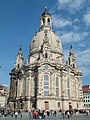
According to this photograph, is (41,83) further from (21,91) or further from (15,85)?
(15,85)

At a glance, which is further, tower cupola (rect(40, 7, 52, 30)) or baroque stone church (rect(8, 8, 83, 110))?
tower cupola (rect(40, 7, 52, 30))

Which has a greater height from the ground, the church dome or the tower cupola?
the tower cupola

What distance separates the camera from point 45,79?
219 feet

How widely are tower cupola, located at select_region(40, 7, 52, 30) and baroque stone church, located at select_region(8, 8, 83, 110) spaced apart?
208cm

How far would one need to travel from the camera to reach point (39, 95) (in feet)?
210

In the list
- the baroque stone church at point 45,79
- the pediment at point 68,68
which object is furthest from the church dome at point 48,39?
the pediment at point 68,68

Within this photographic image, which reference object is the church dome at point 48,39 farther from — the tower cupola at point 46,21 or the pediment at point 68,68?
the pediment at point 68,68

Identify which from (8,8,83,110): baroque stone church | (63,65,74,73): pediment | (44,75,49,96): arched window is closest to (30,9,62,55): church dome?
(8,8,83,110): baroque stone church

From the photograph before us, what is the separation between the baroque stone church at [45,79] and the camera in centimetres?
6569

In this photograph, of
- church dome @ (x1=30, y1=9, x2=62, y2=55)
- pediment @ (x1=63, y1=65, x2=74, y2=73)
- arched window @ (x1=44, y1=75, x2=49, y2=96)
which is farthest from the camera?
church dome @ (x1=30, y1=9, x2=62, y2=55)

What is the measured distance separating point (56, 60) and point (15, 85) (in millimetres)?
16788

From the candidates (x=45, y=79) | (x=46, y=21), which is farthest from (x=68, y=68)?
(x=46, y=21)

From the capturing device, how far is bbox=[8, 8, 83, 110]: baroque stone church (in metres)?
65.7

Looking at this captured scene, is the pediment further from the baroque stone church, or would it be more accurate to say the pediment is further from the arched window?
the arched window
